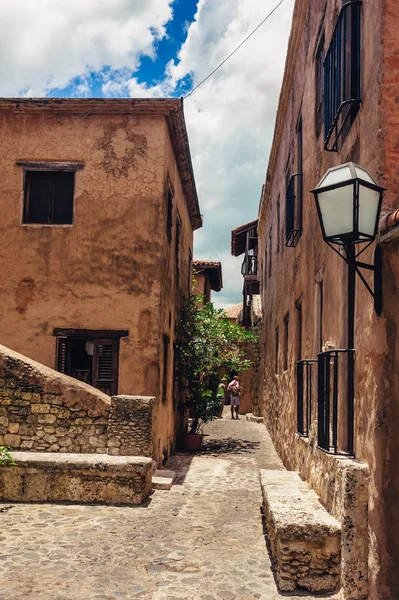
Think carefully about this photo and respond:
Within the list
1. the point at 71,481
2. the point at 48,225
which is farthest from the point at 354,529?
the point at 48,225

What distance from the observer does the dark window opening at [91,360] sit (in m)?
10.2

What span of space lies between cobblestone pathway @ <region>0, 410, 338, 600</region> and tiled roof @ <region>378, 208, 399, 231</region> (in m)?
2.97

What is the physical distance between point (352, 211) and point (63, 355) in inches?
289

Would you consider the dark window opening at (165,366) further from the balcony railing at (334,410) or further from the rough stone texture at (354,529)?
the rough stone texture at (354,529)

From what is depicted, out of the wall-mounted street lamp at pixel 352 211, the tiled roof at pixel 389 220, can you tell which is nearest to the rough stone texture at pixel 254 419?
the wall-mounted street lamp at pixel 352 211

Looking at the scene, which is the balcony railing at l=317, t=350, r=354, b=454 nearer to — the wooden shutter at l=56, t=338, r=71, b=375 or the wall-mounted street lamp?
the wall-mounted street lamp

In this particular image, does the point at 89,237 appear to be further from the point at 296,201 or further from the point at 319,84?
the point at 319,84

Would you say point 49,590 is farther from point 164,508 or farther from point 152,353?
point 152,353

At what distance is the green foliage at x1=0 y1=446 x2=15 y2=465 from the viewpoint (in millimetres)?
7598

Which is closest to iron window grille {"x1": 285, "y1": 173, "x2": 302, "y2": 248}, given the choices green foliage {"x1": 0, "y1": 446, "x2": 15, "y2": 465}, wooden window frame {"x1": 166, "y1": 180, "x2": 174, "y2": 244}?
wooden window frame {"x1": 166, "y1": 180, "x2": 174, "y2": 244}

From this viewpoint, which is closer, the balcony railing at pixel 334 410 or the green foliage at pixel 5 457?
the balcony railing at pixel 334 410

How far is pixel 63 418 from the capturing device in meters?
8.42

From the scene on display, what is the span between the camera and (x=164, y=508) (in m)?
7.80

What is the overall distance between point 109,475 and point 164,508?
33.7 inches
